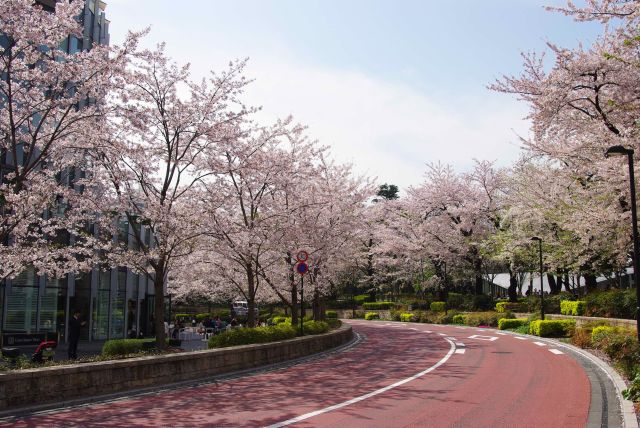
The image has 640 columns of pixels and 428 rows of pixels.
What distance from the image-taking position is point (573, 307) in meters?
29.0


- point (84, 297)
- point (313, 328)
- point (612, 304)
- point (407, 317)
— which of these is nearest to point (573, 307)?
point (612, 304)

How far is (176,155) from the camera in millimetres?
16609

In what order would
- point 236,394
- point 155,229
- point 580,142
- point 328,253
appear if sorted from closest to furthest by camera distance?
point 236,394, point 155,229, point 580,142, point 328,253

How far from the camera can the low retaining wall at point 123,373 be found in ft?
32.0

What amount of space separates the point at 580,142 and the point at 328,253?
1297cm

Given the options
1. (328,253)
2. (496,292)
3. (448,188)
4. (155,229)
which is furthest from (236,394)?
(496,292)

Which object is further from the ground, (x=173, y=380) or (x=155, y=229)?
(x=155, y=229)

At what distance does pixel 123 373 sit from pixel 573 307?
2466 cm

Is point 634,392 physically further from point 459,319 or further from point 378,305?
point 378,305

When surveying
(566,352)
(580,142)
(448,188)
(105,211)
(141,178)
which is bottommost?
(566,352)

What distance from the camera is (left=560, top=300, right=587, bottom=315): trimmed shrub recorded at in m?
28.1

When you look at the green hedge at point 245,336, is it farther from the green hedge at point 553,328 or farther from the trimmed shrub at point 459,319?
the trimmed shrub at point 459,319

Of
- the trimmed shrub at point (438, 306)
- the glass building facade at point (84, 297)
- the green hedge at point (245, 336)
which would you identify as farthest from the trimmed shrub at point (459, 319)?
the green hedge at point (245, 336)

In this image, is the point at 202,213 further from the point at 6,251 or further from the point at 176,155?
the point at 6,251
